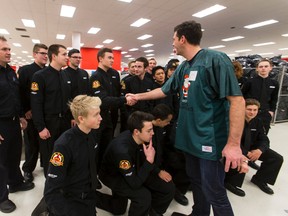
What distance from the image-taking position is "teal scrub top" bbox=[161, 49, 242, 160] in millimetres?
1360

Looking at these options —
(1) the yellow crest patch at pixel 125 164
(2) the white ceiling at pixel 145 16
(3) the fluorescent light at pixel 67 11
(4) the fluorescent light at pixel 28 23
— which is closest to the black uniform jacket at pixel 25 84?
(1) the yellow crest patch at pixel 125 164

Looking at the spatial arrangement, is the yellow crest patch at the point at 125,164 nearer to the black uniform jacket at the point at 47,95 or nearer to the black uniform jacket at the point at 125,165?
the black uniform jacket at the point at 125,165

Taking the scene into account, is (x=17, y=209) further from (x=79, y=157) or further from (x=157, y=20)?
(x=157, y=20)

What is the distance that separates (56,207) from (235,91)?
4.71ft

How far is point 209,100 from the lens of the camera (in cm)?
144

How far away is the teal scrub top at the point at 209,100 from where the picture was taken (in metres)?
1.36

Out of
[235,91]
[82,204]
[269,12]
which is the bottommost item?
[82,204]

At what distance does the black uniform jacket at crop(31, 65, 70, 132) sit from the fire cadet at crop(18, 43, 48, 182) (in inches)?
18.3

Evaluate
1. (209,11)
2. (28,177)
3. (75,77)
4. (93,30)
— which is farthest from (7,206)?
(93,30)

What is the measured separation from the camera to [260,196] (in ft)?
8.27

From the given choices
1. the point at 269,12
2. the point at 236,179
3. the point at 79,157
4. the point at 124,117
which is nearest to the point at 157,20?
the point at 269,12

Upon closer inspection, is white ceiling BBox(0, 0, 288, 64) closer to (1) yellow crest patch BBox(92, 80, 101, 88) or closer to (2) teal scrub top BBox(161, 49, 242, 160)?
(1) yellow crest patch BBox(92, 80, 101, 88)

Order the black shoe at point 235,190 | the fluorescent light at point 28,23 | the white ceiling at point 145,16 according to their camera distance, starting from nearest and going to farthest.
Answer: the black shoe at point 235,190 < the white ceiling at point 145,16 < the fluorescent light at point 28,23

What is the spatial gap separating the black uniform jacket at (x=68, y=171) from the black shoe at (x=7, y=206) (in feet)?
3.01
